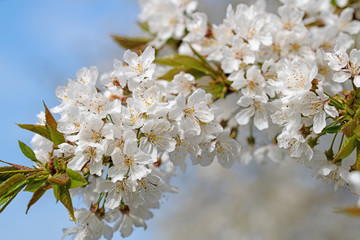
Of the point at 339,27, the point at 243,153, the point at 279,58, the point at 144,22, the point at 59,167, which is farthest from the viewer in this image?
the point at 144,22

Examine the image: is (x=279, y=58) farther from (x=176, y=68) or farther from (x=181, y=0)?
(x=181, y=0)

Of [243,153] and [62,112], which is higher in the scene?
[62,112]

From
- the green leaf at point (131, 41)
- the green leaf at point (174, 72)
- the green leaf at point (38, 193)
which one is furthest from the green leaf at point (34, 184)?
the green leaf at point (131, 41)

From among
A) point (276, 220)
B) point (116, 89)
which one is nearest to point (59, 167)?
point (116, 89)

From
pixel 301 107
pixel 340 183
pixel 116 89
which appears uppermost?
pixel 116 89

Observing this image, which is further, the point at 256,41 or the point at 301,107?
the point at 256,41

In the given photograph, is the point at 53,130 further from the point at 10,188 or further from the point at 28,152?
the point at 10,188

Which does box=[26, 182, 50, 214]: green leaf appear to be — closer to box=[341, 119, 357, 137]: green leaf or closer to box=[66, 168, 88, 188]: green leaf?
box=[66, 168, 88, 188]: green leaf

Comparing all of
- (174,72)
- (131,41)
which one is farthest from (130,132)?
(131,41)
